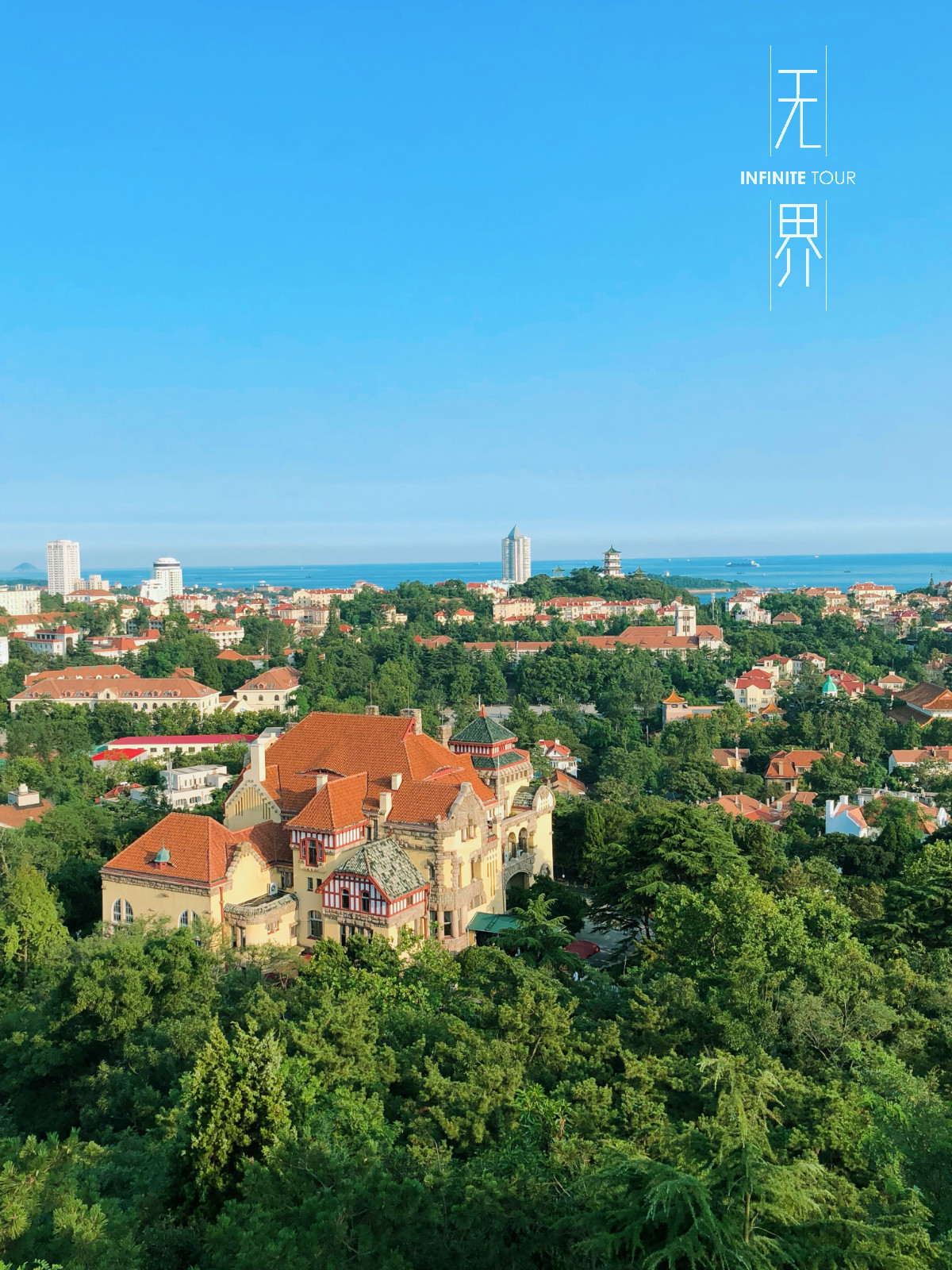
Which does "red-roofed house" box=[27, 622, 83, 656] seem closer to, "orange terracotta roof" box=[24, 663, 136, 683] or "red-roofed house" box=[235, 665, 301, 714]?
"orange terracotta roof" box=[24, 663, 136, 683]

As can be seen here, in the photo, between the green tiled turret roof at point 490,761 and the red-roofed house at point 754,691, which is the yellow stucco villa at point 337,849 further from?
the red-roofed house at point 754,691

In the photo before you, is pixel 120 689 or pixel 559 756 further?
pixel 120 689

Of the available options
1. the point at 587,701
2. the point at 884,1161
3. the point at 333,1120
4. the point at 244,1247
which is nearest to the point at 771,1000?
the point at 884,1161

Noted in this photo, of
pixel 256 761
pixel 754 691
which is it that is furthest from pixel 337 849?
pixel 754 691

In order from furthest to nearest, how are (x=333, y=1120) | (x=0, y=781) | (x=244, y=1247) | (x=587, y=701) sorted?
(x=587, y=701) → (x=0, y=781) → (x=333, y=1120) → (x=244, y=1247)

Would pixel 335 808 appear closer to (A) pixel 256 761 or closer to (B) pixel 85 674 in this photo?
(A) pixel 256 761

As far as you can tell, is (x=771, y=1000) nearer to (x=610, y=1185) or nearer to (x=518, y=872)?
(x=610, y=1185)
